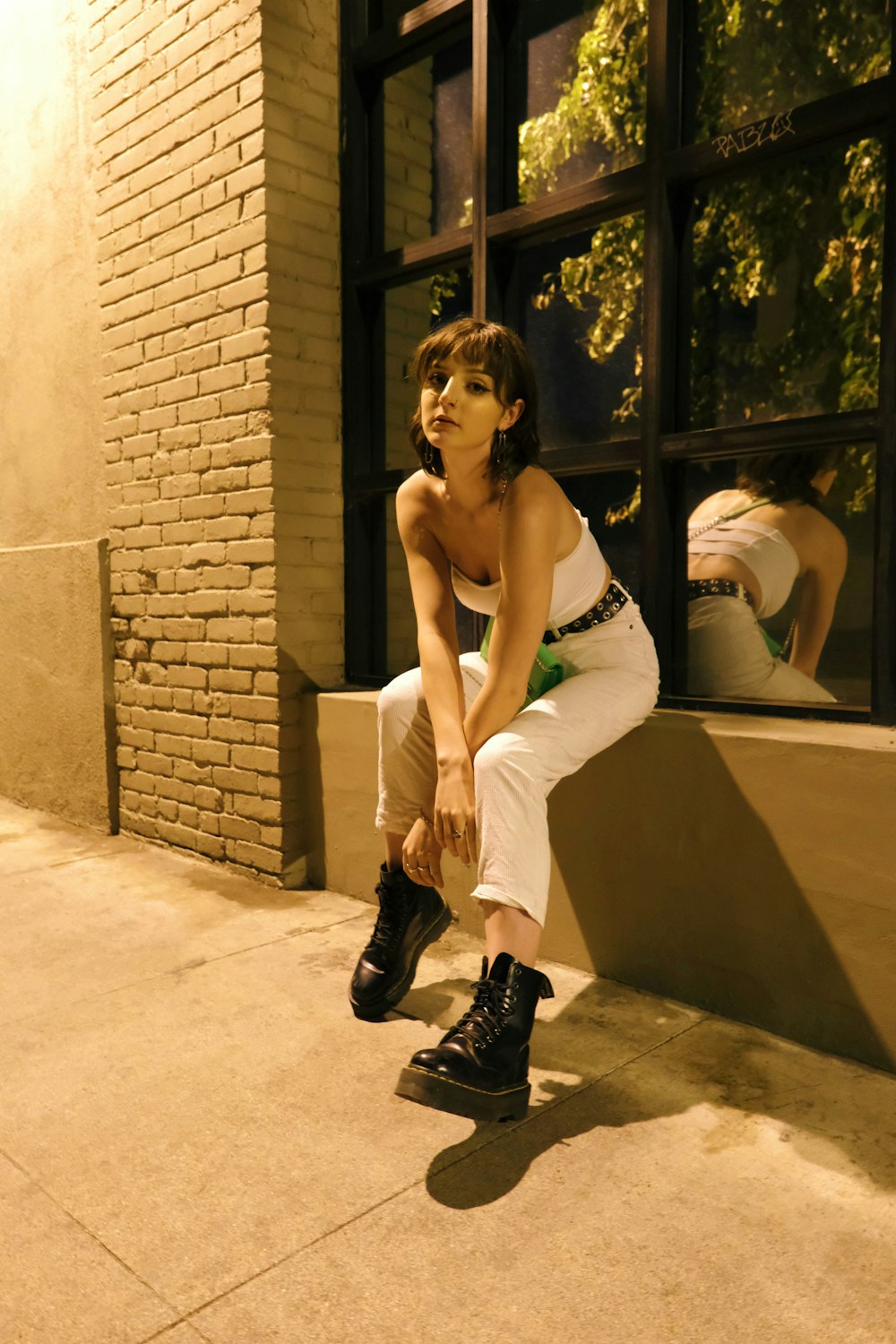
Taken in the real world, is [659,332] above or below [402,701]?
above

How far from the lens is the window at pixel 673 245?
2.24 m

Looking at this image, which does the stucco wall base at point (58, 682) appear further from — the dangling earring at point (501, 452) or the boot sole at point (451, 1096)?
the boot sole at point (451, 1096)

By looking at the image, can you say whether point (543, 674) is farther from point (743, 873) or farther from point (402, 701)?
point (743, 873)

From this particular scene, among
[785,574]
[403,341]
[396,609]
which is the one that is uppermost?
[403,341]

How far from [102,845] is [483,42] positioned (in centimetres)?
316

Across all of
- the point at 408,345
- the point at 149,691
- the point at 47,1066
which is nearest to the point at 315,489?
the point at 408,345

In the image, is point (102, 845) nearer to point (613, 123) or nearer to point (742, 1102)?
point (742, 1102)

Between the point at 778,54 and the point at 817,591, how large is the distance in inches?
52.5

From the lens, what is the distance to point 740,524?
248 centimetres

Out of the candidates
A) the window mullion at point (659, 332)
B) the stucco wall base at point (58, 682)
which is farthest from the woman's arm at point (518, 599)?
the stucco wall base at point (58, 682)

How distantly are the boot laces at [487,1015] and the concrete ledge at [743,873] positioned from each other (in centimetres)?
69

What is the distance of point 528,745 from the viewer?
1.92 m

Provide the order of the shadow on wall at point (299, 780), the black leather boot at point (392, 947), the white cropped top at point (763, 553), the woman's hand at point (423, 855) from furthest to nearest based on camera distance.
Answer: the shadow on wall at point (299, 780), the white cropped top at point (763, 553), the black leather boot at point (392, 947), the woman's hand at point (423, 855)

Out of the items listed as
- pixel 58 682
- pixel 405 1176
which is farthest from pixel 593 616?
pixel 58 682
